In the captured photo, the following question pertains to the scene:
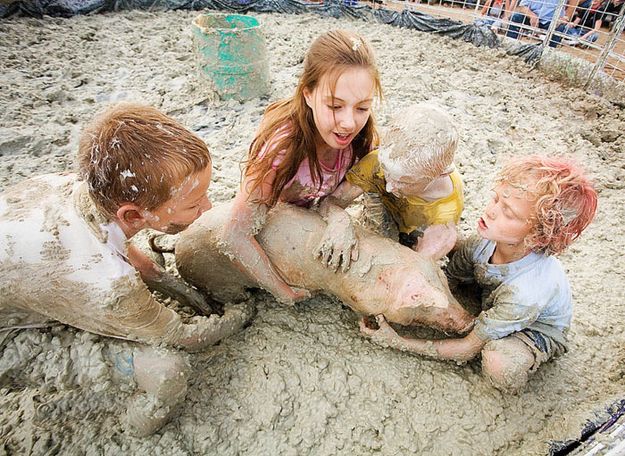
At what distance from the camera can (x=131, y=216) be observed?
1.32 meters

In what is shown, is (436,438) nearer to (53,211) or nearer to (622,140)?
(53,211)

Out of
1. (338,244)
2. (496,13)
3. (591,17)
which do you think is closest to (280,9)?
(496,13)

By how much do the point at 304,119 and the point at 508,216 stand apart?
845 mm

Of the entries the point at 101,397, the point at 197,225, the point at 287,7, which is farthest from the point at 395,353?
the point at 287,7

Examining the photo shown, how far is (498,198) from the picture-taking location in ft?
4.97

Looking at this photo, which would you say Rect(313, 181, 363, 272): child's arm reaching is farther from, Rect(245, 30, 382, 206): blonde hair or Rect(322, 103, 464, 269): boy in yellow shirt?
Rect(245, 30, 382, 206): blonde hair

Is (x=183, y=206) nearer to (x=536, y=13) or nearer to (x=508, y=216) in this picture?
(x=508, y=216)

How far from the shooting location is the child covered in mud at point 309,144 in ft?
4.82

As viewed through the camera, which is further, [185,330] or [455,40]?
[455,40]

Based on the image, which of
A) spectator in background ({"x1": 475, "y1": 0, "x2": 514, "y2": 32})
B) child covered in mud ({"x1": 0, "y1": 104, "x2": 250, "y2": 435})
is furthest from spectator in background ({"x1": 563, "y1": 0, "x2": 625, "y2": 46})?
child covered in mud ({"x1": 0, "y1": 104, "x2": 250, "y2": 435})

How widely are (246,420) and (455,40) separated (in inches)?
180

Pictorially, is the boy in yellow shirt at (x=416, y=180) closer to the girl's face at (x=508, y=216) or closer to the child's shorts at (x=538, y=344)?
the girl's face at (x=508, y=216)

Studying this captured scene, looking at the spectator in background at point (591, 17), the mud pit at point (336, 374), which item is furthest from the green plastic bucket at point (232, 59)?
the spectator in background at point (591, 17)

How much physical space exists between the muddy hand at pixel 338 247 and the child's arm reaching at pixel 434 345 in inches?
10.6
